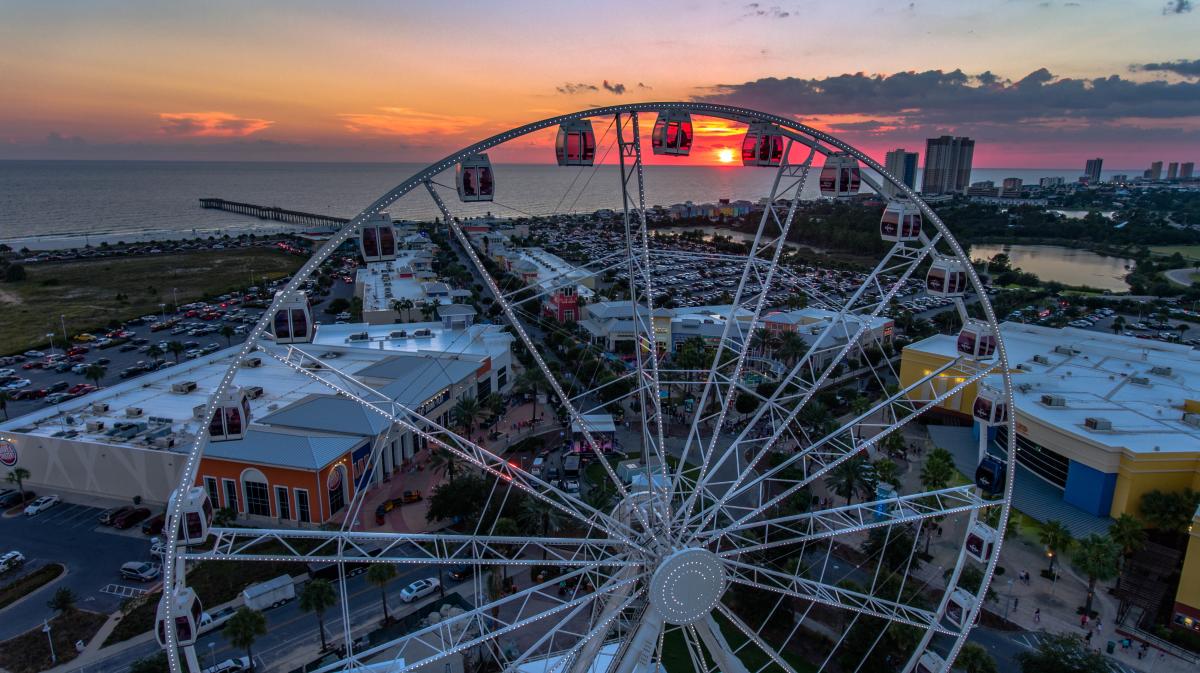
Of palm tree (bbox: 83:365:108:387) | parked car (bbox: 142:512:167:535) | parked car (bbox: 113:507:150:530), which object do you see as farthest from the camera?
palm tree (bbox: 83:365:108:387)

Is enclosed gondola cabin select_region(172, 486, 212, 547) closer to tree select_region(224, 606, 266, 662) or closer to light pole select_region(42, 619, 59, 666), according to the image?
tree select_region(224, 606, 266, 662)

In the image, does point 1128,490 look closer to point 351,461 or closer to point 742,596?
point 742,596

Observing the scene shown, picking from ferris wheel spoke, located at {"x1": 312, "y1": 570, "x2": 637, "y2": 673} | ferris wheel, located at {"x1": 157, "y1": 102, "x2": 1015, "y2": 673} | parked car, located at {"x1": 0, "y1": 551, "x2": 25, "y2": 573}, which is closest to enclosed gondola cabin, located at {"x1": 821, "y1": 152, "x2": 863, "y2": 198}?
ferris wheel, located at {"x1": 157, "y1": 102, "x2": 1015, "y2": 673}

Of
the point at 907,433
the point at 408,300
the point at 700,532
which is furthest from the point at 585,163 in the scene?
the point at 408,300

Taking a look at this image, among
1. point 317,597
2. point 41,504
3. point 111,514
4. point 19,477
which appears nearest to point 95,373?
point 19,477

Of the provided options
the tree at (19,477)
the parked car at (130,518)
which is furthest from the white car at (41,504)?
the parked car at (130,518)

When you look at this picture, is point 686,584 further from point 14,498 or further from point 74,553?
point 14,498
